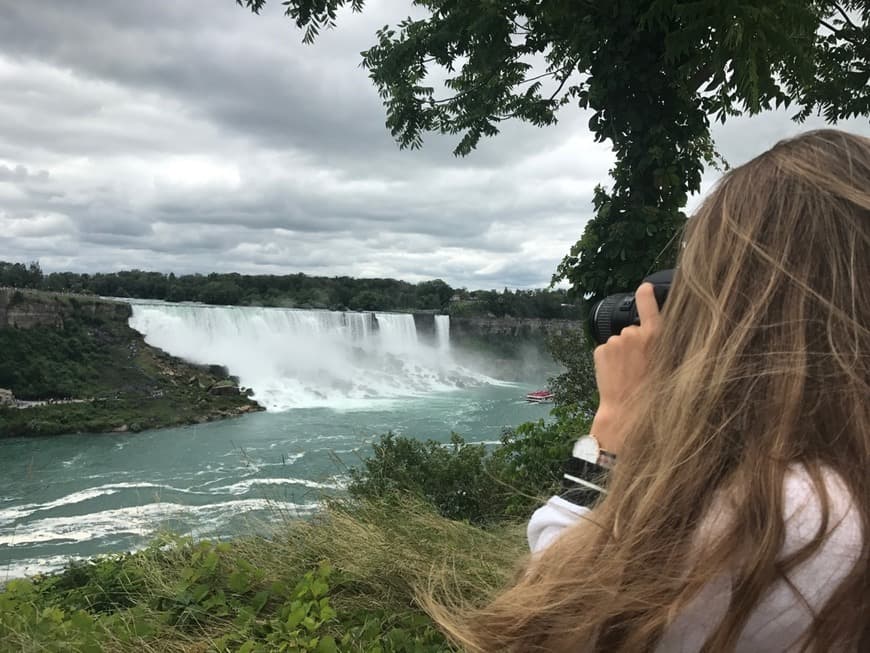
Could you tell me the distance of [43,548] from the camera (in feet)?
36.6

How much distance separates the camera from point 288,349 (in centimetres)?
3419

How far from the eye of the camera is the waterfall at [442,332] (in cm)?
4325

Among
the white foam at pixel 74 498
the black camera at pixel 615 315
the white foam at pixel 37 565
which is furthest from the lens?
the white foam at pixel 74 498

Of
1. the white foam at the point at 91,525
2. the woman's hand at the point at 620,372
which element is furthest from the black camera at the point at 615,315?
the white foam at the point at 91,525

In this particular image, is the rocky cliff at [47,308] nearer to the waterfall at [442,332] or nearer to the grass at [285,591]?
the waterfall at [442,332]

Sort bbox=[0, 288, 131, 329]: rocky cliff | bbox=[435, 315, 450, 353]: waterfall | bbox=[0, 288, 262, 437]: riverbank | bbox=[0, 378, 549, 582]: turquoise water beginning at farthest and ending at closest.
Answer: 1. bbox=[435, 315, 450, 353]: waterfall
2. bbox=[0, 288, 131, 329]: rocky cliff
3. bbox=[0, 288, 262, 437]: riverbank
4. bbox=[0, 378, 549, 582]: turquoise water

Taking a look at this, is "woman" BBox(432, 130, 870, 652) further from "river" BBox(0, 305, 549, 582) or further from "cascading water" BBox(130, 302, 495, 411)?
"cascading water" BBox(130, 302, 495, 411)

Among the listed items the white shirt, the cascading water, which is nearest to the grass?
the white shirt

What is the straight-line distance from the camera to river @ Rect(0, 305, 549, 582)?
10.5m

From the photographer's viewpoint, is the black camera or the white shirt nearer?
the white shirt

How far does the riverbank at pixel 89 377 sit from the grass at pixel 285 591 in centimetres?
2330

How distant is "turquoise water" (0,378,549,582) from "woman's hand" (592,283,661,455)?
3912 mm

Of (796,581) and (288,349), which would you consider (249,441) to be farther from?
(796,581)

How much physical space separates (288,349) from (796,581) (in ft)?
113
